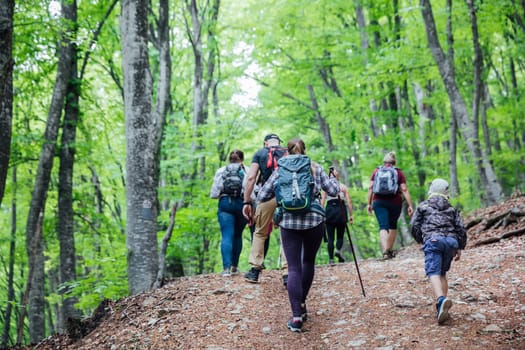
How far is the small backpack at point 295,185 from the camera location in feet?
15.1

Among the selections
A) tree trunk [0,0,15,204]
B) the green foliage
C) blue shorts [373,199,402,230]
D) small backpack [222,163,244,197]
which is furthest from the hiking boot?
tree trunk [0,0,15,204]

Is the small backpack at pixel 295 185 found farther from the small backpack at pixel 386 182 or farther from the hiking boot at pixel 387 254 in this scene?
the hiking boot at pixel 387 254

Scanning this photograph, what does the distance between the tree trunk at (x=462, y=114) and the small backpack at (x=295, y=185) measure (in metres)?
8.17

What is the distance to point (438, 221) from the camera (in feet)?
16.4

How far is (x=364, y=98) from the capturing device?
14008mm

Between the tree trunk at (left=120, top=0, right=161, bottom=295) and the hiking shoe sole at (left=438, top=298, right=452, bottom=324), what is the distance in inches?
175

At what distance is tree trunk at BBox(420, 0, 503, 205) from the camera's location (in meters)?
11.3

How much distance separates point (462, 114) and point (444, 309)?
27.1ft

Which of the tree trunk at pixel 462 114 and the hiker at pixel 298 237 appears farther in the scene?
the tree trunk at pixel 462 114

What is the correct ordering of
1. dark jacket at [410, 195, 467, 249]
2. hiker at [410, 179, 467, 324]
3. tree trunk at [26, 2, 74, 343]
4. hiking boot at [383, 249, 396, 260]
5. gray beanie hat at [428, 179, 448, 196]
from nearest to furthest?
hiker at [410, 179, 467, 324]
dark jacket at [410, 195, 467, 249]
gray beanie hat at [428, 179, 448, 196]
hiking boot at [383, 249, 396, 260]
tree trunk at [26, 2, 74, 343]

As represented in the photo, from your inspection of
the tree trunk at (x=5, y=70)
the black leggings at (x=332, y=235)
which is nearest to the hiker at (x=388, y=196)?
the black leggings at (x=332, y=235)

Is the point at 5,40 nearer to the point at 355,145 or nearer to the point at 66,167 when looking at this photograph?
the point at 66,167

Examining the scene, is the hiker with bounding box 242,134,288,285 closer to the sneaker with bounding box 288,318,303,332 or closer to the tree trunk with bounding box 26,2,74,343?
the sneaker with bounding box 288,318,303,332

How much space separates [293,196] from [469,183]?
80.0 ft
